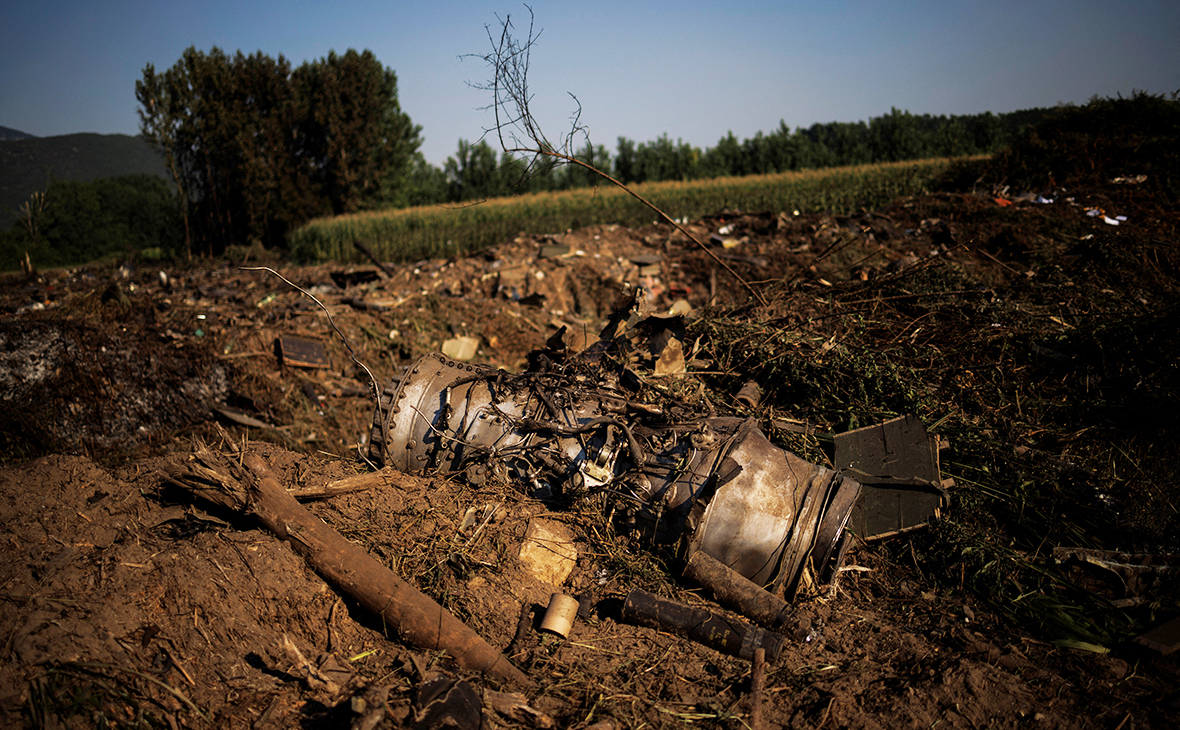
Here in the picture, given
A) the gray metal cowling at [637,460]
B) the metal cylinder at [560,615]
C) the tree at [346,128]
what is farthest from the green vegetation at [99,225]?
the metal cylinder at [560,615]

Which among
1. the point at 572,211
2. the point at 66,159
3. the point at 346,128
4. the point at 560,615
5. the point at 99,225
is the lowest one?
the point at 560,615

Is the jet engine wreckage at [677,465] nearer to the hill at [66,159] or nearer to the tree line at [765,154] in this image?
the tree line at [765,154]

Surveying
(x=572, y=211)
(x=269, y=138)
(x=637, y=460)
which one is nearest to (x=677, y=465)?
(x=637, y=460)

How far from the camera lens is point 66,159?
56781 mm

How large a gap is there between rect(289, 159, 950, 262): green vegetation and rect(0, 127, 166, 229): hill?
33979mm

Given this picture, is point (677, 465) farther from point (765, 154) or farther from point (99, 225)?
point (99, 225)

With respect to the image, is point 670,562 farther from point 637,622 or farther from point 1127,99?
point 1127,99

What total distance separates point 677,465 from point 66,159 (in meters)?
82.1

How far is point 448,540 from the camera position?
266cm

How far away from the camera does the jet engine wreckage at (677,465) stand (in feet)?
8.56

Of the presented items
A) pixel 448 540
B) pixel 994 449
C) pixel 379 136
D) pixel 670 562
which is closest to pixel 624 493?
pixel 670 562

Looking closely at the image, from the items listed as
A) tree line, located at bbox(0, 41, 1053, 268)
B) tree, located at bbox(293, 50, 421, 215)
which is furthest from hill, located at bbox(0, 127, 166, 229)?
tree, located at bbox(293, 50, 421, 215)

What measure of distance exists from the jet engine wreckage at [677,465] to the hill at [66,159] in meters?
52.3

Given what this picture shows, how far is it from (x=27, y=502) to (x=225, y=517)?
1.11 m
